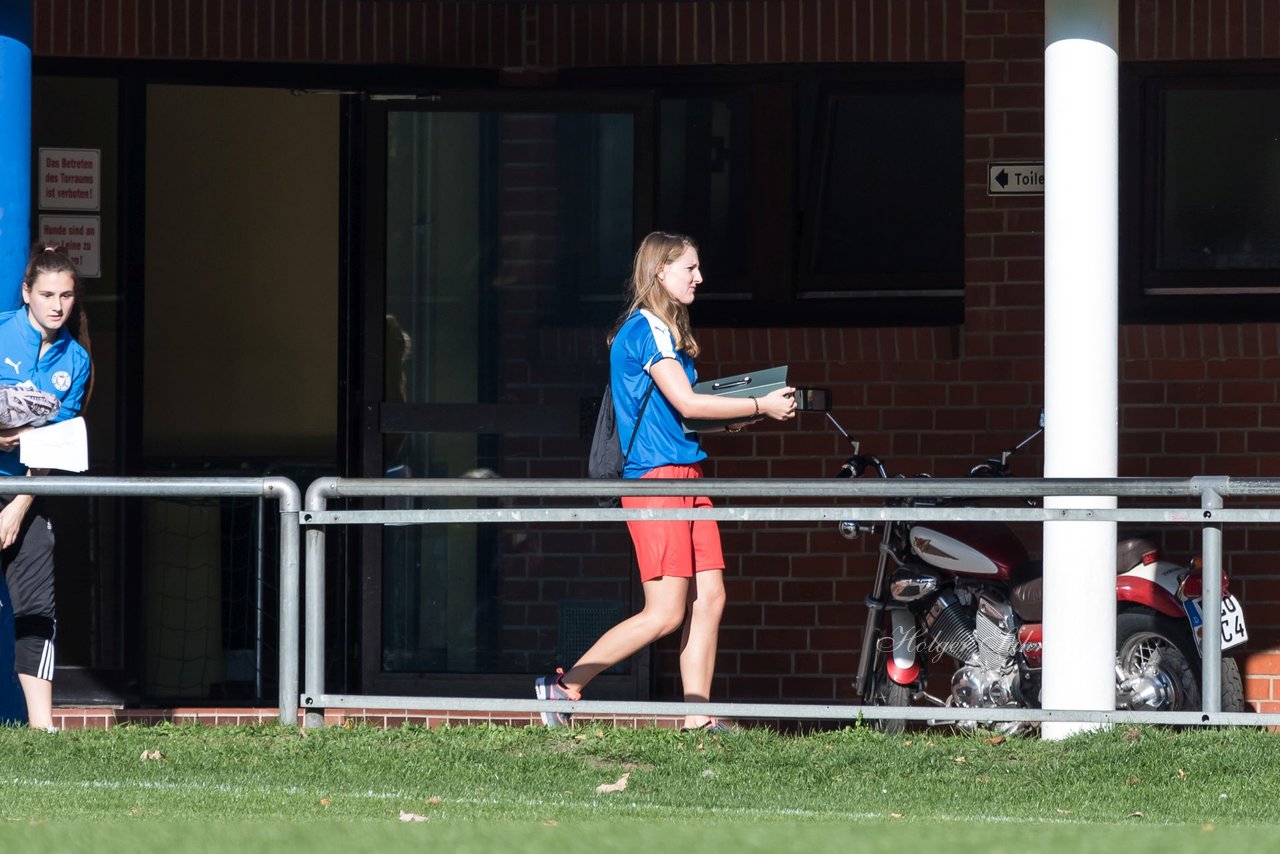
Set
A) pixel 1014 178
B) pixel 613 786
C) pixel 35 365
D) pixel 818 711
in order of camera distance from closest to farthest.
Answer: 1. pixel 613 786
2. pixel 818 711
3. pixel 35 365
4. pixel 1014 178

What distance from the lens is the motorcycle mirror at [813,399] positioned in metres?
6.19

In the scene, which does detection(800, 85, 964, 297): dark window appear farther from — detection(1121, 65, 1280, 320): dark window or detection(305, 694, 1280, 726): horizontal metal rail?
detection(305, 694, 1280, 726): horizontal metal rail

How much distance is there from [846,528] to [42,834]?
3152 millimetres

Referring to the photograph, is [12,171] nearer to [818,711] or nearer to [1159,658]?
[818,711]

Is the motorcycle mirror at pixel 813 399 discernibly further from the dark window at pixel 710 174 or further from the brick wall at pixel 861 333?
the dark window at pixel 710 174

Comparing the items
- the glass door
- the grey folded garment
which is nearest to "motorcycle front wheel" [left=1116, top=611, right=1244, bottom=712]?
the glass door

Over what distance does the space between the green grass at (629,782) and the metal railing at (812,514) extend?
130 mm

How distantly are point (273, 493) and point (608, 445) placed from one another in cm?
114

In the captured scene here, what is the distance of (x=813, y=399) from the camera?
6.19 metres

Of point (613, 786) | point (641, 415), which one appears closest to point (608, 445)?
point (641, 415)

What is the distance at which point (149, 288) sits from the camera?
8.74 metres

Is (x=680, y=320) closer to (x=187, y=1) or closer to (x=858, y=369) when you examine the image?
(x=858, y=369)

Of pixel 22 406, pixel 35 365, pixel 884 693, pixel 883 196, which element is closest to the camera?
pixel 22 406

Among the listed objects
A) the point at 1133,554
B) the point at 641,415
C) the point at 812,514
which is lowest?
the point at 1133,554
